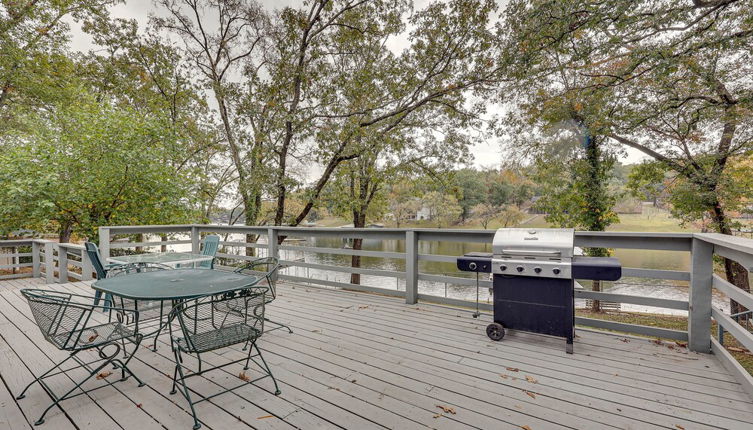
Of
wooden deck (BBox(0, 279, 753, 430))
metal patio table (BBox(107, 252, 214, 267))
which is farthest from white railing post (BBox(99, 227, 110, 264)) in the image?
wooden deck (BBox(0, 279, 753, 430))

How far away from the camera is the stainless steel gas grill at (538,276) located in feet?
8.66

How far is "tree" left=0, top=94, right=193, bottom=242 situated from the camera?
254 inches

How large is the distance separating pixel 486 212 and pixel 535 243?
18.2m

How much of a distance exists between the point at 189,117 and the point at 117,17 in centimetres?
323

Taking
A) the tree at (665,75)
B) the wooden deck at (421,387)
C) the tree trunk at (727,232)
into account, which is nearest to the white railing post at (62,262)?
the wooden deck at (421,387)

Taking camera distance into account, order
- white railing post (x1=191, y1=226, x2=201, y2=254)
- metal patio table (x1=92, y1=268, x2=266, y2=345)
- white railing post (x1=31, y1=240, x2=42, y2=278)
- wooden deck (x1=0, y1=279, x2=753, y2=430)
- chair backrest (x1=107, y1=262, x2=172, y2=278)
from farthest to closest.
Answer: white railing post (x1=191, y1=226, x2=201, y2=254), white railing post (x1=31, y1=240, x2=42, y2=278), chair backrest (x1=107, y1=262, x2=172, y2=278), metal patio table (x1=92, y1=268, x2=266, y2=345), wooden deck (x1=0, y1=279, x2=753, y2=430)

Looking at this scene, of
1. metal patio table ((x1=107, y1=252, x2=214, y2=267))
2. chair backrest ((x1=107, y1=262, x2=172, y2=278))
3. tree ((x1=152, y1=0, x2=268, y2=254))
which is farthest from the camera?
tree ((x1=152, y1=0, x2=268, y2=254))

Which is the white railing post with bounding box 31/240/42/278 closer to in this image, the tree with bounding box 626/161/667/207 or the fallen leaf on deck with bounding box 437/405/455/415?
the fallen leaf on deck with bounding box 437/405/455/415

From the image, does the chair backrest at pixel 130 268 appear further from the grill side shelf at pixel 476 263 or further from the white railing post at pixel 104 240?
the grill side shelf at pixel 476 263

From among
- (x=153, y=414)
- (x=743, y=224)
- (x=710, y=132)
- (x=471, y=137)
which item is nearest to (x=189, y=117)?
(x=471, y=137)

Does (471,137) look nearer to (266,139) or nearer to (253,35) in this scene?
(266,139)

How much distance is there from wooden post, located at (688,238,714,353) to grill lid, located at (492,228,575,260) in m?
0.93

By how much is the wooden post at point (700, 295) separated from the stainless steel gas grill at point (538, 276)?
604 mm

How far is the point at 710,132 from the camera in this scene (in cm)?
770
